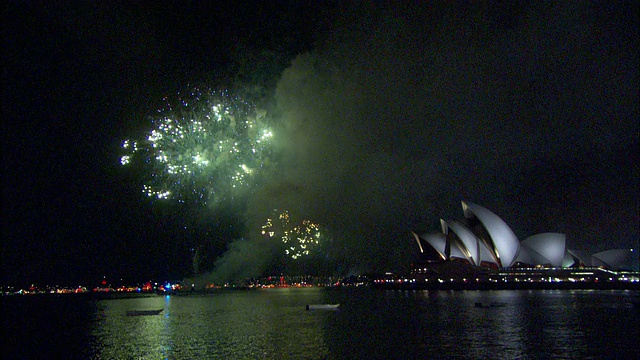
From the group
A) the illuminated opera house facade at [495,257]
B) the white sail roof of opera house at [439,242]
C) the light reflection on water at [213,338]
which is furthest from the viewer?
the white sail roof of opera house at [439,242]

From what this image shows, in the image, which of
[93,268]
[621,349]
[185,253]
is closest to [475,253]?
[185,253]

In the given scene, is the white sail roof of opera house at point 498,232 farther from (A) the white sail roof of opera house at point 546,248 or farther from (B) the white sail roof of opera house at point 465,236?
(A) the white sail roof of opera house at point 546,248

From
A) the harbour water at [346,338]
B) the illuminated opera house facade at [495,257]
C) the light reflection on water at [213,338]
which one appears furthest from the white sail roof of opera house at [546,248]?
the light reflection on water at [213,338]

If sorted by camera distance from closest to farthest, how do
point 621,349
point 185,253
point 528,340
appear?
1. point 621,349
2. point 528,340
3. point 185,253

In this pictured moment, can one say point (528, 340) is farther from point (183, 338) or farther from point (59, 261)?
point (59, 261)

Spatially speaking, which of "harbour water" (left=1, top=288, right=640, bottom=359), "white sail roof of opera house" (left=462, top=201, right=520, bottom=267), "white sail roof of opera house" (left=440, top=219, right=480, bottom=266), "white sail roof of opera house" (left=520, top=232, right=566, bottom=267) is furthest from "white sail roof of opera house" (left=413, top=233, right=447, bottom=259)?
"harbour water" (left=1, top=288, right=640, bottom=359)

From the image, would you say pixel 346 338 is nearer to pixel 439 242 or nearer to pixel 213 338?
pixel 213 338

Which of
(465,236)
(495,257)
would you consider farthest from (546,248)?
(465,236)
